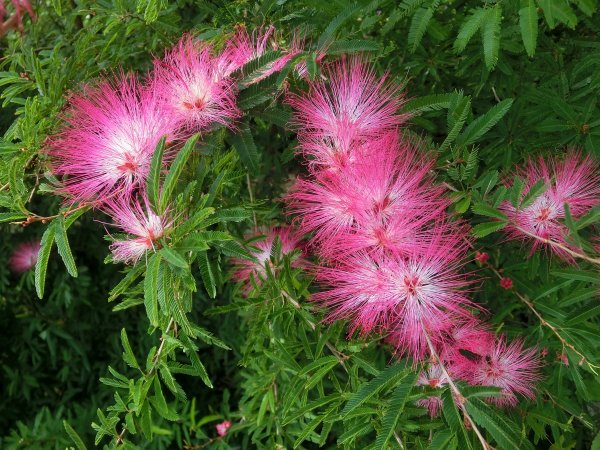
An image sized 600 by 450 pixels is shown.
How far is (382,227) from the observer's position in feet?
3.97

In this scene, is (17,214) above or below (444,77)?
above

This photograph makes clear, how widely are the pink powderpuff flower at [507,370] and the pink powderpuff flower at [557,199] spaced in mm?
295

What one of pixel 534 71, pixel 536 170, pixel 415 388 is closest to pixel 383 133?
pixel 536 170

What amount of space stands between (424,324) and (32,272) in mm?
1896

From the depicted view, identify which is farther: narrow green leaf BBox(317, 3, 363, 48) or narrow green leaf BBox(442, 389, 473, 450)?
narrow green leaf BBox(317, 3, 363, 48)

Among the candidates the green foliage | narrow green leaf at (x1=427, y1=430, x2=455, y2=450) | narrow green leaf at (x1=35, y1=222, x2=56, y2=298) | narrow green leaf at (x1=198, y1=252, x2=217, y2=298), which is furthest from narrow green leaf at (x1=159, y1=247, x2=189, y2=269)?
narrow green leaf at (x1=427, y1=430, x2=455, y2=450)

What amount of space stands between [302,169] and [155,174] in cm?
95

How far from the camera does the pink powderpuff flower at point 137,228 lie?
117 cm

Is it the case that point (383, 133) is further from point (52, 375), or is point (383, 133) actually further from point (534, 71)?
point (52, 375)

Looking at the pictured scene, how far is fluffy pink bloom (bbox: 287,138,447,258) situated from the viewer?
3.94 feet

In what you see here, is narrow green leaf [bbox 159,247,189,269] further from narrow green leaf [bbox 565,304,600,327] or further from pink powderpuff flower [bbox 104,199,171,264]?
narrow green leaf [bbox 565,304,600,327]

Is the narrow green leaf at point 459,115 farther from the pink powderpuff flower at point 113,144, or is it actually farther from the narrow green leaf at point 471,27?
the pink powderpuff flower at point 113,144

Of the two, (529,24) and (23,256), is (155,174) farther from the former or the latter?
(23,256)

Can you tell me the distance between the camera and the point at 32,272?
2465mm
